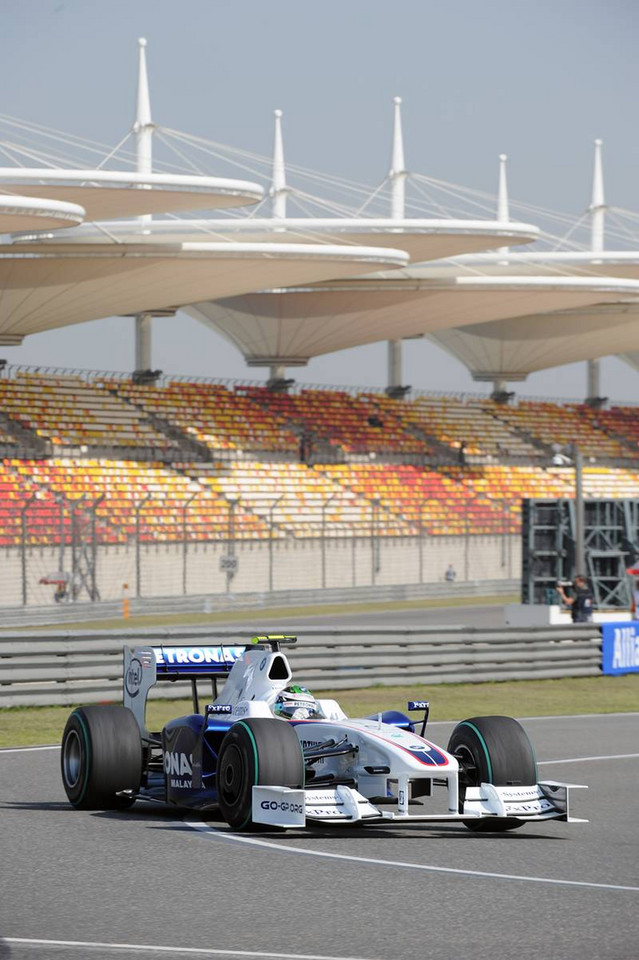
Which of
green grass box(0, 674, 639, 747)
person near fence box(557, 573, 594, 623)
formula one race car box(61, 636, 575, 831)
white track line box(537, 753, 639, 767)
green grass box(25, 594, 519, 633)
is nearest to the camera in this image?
formula one race car box(61, 636, 575, 831)

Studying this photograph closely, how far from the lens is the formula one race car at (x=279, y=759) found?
31.3 feet

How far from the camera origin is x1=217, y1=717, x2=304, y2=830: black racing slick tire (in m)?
9.48

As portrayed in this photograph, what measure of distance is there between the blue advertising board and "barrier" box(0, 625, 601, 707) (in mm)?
129

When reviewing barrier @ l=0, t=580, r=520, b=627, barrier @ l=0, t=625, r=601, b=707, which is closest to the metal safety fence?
barrier @ l=0, t=580, r=520, b=627

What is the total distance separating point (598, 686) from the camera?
23094 millimetres

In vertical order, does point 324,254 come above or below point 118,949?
above

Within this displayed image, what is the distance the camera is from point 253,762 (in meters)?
9.48

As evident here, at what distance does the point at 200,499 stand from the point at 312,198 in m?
8.56

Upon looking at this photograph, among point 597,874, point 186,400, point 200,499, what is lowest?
point 597,874

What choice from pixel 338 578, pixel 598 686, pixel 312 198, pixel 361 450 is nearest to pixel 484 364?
pixel 361 450

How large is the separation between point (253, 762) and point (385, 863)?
3.21 ft

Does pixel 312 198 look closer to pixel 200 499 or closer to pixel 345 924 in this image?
pixel 200 499

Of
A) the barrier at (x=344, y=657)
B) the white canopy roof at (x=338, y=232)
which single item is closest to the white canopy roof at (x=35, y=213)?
the white canopy roof at (x=338, y=232)

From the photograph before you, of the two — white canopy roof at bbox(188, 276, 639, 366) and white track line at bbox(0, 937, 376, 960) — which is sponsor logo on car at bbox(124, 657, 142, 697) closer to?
white track line at bbox(0, 937, 376, 960)
